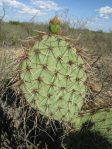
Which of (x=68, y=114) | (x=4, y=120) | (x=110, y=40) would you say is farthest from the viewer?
(x=110, y=40)

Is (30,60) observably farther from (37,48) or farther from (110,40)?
(110,40)

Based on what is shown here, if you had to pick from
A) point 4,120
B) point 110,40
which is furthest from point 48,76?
point 110,40

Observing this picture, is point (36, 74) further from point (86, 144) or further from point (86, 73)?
point (86, 144)

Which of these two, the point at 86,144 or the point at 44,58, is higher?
the point at 44,58

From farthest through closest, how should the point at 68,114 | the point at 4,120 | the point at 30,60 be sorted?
the point at 4,120
the point at 68,114
the point at 30,60

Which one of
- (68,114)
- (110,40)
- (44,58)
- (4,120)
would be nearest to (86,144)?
(68,114)

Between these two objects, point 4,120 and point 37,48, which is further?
point 4,120
